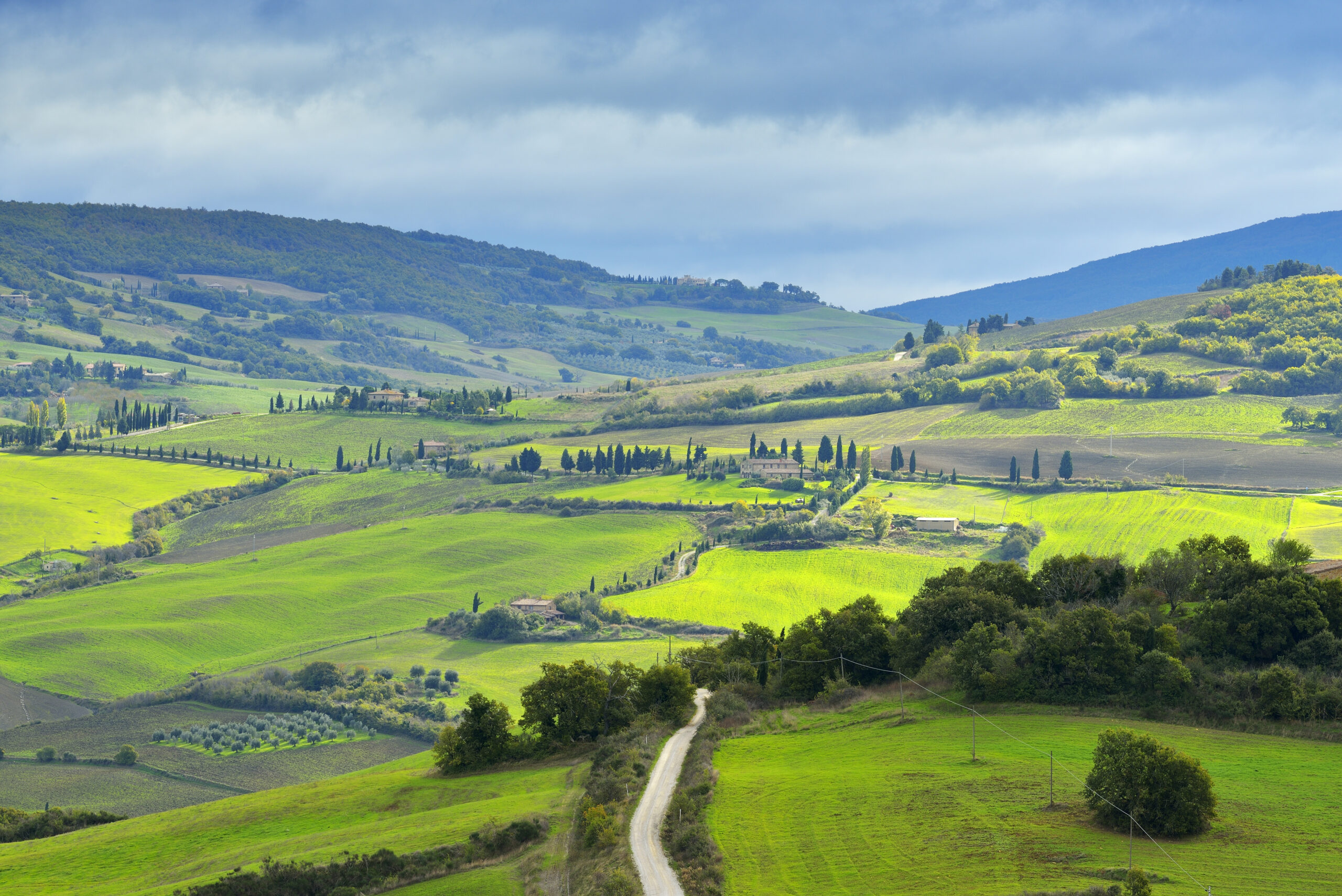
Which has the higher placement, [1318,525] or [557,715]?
[1318,525]

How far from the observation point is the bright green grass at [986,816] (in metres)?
46.1

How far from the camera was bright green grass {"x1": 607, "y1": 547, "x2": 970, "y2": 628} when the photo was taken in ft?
479

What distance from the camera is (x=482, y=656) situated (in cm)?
14012

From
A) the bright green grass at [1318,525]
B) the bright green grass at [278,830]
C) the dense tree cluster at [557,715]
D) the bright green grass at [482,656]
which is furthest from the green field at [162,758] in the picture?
the bright green grass at [1318,525]

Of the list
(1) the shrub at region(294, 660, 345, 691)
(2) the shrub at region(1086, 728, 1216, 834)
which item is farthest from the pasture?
(2) the shrub at region(1086, 728, 1216, 834)

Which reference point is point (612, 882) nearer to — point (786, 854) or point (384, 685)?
point (786, 854)

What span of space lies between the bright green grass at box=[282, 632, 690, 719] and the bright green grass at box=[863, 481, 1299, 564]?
173ft

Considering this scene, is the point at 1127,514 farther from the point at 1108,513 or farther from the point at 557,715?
the point at 557,715

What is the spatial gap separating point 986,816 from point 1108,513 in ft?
419

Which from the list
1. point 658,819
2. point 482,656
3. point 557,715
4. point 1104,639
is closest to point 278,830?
point 557,715

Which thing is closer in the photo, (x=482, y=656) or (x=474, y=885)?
(x=474, y=885)

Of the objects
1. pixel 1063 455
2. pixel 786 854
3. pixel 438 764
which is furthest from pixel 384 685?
pixel 1063 455

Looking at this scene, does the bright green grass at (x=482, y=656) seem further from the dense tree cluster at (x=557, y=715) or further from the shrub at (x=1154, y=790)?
the shrub at (x=1154, y=790)

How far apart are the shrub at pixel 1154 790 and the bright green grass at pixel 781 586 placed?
3430 inches
